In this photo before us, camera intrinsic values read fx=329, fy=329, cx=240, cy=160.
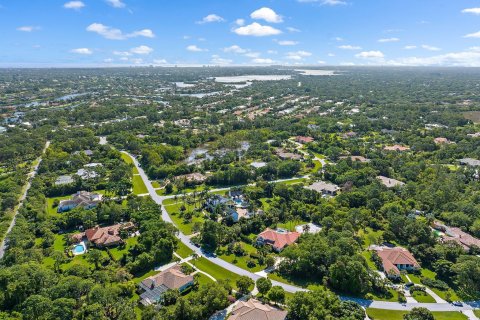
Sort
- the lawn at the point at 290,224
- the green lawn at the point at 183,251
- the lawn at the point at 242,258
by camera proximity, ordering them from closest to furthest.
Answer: the lawn at the point at 242,258 → the green lawn at the point at 183,251 → the lawn at the point at 290,224

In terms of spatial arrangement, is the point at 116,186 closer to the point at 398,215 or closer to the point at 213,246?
the point at 213,246

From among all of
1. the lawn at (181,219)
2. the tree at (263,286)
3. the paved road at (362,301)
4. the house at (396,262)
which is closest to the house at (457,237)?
the house at (396,262)

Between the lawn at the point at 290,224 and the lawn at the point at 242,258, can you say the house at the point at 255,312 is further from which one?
the lawn at the point at 290,224

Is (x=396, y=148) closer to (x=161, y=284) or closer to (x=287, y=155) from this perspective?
(x=287, y=155)

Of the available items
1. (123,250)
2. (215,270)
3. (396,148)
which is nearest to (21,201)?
(123,250)

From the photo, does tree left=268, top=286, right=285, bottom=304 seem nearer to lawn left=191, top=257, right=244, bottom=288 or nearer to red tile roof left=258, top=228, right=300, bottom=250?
lawn left=191, top=257, right=244, bottom=288

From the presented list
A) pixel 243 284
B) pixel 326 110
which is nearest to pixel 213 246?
pixel 243 284
